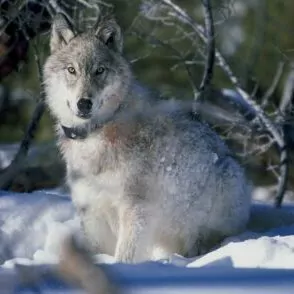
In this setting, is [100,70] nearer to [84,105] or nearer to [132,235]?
[84,105]

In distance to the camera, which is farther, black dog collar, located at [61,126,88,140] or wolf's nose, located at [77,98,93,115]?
black dog collar, located at [61,126,88,140]

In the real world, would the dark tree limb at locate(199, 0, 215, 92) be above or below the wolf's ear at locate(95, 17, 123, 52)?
above

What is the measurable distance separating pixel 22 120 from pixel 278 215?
45.8 feet

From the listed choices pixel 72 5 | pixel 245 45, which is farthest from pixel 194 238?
pixel 245 45

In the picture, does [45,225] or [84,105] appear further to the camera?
[45,225]

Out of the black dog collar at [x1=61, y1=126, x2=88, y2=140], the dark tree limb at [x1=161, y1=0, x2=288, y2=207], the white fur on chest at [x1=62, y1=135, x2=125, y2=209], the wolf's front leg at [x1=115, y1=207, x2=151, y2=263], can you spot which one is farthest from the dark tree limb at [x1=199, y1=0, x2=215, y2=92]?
the wolf's front leg at [x1=115, y1=207, x2=151, y2=263]

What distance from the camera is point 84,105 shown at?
616 cm

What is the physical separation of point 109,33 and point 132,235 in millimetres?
1573

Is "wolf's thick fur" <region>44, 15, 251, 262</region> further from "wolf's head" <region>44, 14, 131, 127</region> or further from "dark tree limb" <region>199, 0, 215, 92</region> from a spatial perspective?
"dark tree limb" <region>199, 0, 215, 92</region>

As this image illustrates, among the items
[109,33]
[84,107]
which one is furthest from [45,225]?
[109,33]

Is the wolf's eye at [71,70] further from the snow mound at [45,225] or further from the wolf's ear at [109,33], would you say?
the snow mound at [45,225]

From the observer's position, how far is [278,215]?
24.5ft

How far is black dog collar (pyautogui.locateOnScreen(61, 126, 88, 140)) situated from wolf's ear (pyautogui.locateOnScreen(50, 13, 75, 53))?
2.20ft

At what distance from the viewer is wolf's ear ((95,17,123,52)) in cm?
657
